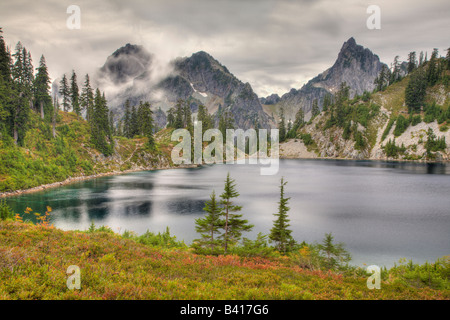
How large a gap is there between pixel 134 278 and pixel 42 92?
86.6m

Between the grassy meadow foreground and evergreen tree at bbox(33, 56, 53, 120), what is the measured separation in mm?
76085

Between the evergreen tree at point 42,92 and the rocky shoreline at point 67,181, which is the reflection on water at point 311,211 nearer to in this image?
the rocky shoreline at point 67,181

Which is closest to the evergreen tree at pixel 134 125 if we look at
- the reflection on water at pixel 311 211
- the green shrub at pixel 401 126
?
the reflection on water at pixel 311 211

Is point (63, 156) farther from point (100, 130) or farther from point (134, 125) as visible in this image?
point (134, 125)

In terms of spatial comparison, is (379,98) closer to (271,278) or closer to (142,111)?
(142,111)

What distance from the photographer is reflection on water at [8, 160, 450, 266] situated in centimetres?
2758

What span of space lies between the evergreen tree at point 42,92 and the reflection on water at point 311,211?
32.1m

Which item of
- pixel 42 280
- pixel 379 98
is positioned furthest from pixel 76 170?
pixel 379 98

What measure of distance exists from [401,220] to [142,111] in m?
106

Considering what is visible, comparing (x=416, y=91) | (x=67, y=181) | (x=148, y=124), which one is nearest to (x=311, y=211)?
(x=67, y=181)

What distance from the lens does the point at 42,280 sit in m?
7.83

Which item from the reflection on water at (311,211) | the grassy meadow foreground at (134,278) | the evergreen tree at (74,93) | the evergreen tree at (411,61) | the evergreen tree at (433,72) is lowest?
the reflection on water at (311,211)

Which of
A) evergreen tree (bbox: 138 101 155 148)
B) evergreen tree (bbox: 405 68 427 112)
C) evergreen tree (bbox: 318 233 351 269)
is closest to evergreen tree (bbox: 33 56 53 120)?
evergreen tree (bbox: 138 101 155 148)

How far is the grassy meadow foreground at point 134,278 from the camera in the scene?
25.1 feet
